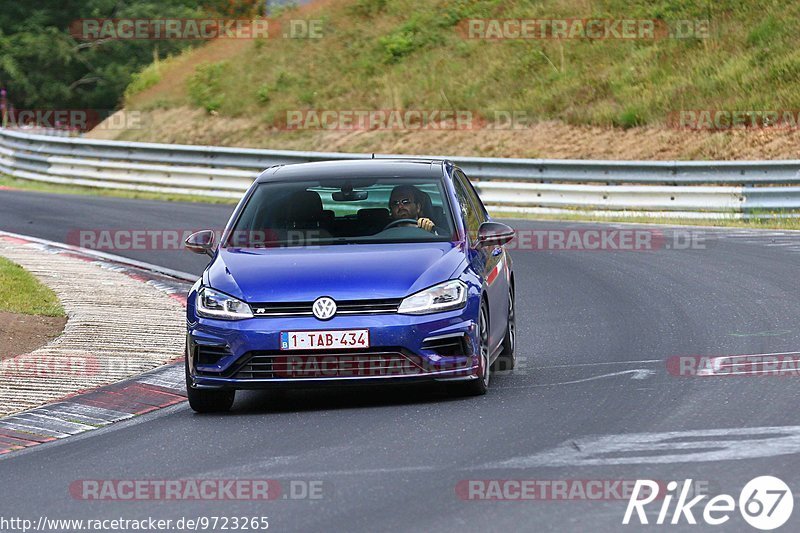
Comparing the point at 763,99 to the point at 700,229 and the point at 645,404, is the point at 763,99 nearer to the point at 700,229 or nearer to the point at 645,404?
the point at 700,229

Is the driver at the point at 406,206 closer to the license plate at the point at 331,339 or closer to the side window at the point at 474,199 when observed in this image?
the side window at the point at 474,199

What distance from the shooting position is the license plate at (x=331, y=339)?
29.2ft

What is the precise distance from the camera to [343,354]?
8930mm

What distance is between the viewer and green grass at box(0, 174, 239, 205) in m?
29.4

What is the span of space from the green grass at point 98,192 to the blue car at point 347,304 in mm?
18462

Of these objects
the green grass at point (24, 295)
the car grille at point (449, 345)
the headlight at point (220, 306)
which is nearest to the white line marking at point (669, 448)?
the car grille at point (449, 345)

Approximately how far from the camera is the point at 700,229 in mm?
21484

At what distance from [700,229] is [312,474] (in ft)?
49.4

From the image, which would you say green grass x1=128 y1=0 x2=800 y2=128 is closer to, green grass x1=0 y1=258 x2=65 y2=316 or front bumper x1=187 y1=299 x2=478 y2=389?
green grass x1=0 y1=258 x2=65 y2=316

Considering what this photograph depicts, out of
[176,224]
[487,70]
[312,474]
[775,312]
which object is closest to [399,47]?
[487,70]

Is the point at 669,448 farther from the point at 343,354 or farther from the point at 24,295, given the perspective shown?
the point at 24,295

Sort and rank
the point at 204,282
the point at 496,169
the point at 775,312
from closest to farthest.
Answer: the point at 204,282 → the point at 775,312 → the point at 496,169

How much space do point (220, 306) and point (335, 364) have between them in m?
0.83

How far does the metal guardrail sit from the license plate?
477 inches
